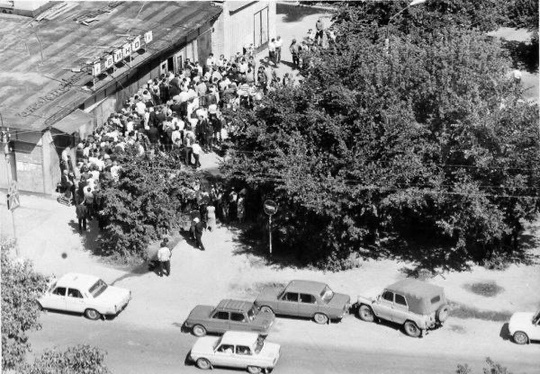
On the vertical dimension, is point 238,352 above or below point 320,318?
above

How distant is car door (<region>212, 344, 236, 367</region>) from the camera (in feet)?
119

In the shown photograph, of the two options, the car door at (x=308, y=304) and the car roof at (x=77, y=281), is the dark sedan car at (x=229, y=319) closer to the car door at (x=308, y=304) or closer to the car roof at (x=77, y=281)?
the car door at (x=308, y=304)

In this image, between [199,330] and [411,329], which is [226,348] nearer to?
[199,330]

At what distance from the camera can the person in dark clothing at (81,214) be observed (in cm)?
4419

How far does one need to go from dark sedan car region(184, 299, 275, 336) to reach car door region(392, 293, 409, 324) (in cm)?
406

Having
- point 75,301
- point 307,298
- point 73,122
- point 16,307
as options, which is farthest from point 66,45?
point 16,307

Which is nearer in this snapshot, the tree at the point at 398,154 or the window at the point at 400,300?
the window at the point at 400,300

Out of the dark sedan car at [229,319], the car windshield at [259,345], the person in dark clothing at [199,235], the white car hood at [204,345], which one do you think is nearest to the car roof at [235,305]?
the dark sedan car at [229,319]

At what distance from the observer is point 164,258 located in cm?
4203

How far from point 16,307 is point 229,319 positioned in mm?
9983

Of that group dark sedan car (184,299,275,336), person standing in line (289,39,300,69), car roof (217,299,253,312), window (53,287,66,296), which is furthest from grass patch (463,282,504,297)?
person standing in line (289,39,300,69)

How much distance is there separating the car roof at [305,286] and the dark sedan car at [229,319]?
4.50 ft

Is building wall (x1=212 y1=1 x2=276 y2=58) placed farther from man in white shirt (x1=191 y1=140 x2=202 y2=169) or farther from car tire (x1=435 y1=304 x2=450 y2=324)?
car tire (x1=435 y1=304 x2=450 y2=324)

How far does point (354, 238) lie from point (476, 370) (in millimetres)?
7387
